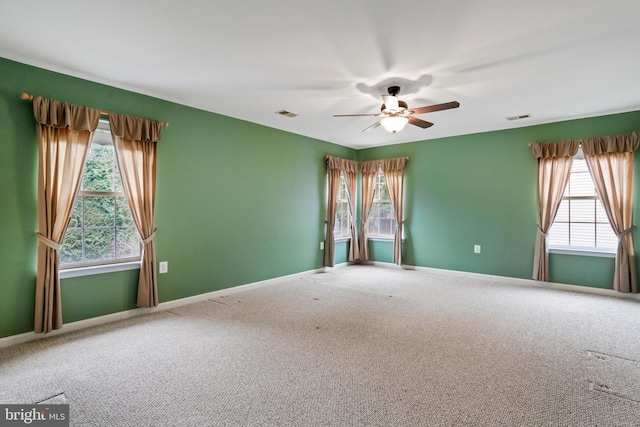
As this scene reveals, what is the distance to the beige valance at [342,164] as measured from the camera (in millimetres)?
6029

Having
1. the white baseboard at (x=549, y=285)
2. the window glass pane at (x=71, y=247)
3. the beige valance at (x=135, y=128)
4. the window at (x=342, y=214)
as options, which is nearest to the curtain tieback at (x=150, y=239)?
the window glass pane at (x=71, y=247)

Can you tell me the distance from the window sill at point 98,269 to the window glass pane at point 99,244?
0.36 ft

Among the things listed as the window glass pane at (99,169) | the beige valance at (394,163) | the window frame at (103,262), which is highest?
the beige valance at (394,163)

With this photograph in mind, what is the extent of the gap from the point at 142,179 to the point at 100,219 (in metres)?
0.58

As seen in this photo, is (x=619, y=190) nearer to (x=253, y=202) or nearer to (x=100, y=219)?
(x=253, y=202)

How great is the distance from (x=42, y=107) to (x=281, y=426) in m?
3.25

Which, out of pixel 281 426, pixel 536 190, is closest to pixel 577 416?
pixel 281 426

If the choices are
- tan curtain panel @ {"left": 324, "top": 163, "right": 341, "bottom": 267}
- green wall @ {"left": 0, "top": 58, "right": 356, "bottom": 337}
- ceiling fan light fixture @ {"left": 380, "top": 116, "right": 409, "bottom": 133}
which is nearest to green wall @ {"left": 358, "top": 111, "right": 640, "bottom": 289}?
tan curtain panel @ {"left": 324, "top": 163, "right": 341, "bottom": 267}

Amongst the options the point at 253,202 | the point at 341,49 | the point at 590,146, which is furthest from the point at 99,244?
the point at 590,146

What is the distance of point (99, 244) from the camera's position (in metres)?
3.39

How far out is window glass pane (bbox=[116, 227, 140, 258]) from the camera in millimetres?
3523

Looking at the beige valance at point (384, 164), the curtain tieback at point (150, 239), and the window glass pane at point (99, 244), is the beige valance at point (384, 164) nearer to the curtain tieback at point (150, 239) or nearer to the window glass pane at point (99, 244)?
the curtain tieback at point (150, 239)

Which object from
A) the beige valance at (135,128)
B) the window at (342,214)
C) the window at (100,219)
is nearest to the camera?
the window at (100,219)

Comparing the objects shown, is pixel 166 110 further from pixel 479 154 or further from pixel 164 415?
pixel 479 154
